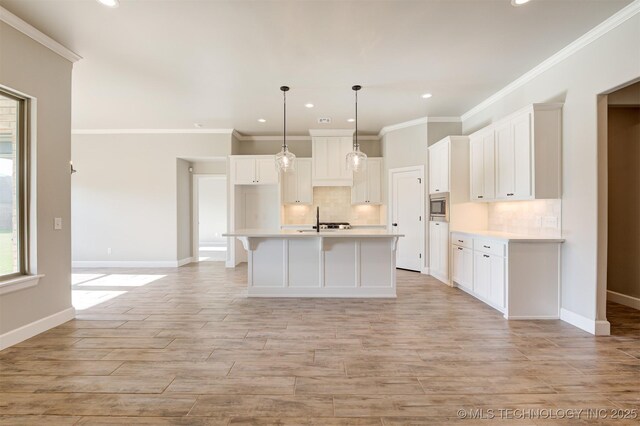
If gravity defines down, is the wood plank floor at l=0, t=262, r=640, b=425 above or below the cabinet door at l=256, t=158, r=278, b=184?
below

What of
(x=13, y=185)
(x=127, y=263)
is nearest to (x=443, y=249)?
(x=13, y=185)

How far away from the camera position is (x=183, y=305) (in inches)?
159

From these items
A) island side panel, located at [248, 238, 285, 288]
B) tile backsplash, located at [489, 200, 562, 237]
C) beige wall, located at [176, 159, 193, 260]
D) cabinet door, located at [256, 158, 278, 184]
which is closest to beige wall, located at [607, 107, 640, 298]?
tile backsplash, located at [489, 200, 562, 237]

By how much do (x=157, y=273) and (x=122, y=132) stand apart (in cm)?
321

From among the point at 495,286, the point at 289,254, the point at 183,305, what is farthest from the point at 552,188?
the point at 183,305

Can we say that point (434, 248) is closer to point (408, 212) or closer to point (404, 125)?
point (408, 212)

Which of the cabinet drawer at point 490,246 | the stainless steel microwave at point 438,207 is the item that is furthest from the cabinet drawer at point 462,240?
the stainless steel microwave at point 438,207

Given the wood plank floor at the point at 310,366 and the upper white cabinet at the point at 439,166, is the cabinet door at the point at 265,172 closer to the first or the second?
the upper white cabinet at the point at 439,166

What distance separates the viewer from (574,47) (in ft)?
10.6

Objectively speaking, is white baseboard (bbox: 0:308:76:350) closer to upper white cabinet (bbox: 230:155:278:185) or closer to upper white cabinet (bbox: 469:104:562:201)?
upper white cabinet (bbox: 230:155:278:185)

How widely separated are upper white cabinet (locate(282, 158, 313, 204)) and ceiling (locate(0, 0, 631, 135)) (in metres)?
1.84

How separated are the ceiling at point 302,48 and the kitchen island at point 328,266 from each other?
218cm

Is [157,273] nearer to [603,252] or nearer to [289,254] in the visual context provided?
[289,254]

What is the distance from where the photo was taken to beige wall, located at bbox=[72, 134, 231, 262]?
667 cm
